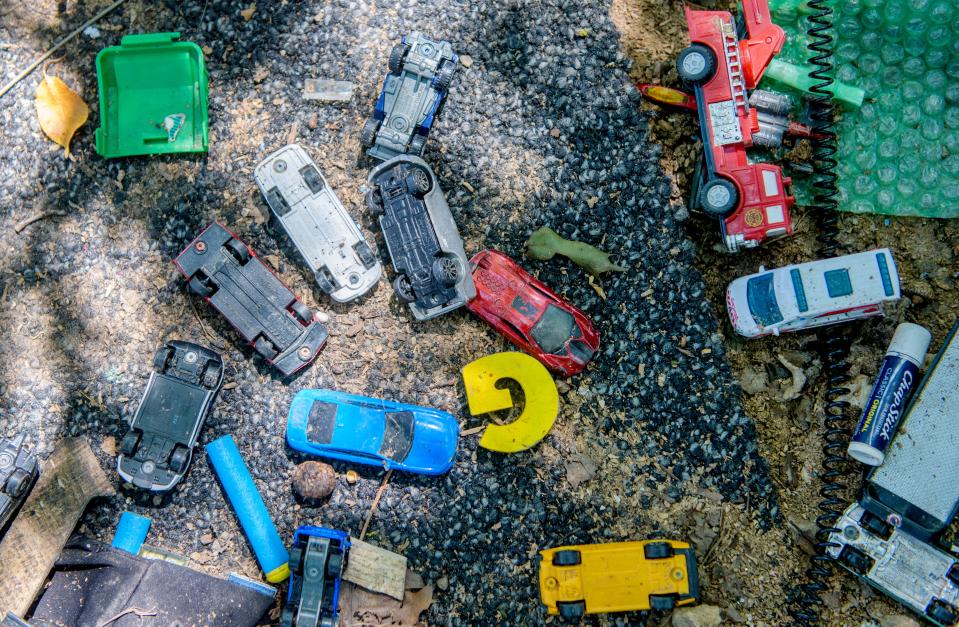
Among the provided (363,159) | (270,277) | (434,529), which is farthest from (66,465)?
(363,159)

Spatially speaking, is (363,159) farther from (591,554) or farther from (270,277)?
(591,554)

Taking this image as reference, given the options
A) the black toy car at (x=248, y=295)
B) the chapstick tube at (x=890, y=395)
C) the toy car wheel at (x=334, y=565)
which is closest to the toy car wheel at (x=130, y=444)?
the black toy car at (x=248, y=295)

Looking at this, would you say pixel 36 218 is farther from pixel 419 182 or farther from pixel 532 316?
pixel 532 316

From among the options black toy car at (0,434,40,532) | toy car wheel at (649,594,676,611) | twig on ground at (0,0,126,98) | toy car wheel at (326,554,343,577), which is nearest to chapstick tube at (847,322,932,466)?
toy car wheel at (649,594,676,611)

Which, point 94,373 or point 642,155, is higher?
point 642,155

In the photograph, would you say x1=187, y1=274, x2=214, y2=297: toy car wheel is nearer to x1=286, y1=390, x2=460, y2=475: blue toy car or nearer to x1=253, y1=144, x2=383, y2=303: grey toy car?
x1=253, y1=144, x2=383, y2=303: grey toy car

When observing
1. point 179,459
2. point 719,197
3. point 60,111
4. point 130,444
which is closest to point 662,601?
point 719,197
